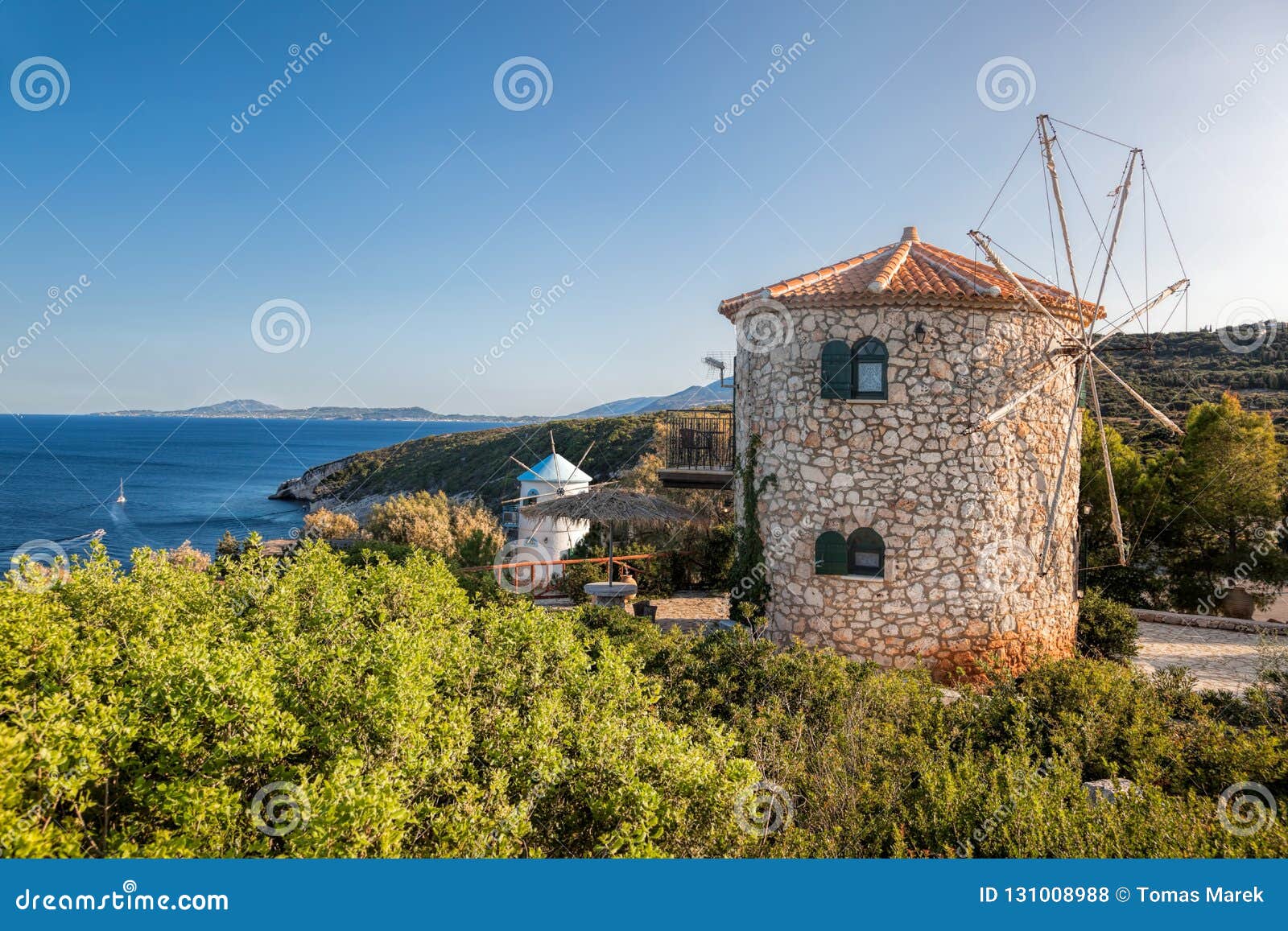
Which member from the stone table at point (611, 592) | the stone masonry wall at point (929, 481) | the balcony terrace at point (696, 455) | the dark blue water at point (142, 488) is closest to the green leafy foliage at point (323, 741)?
the stone masonry wall at point (929, 481)

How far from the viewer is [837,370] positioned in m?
9.54

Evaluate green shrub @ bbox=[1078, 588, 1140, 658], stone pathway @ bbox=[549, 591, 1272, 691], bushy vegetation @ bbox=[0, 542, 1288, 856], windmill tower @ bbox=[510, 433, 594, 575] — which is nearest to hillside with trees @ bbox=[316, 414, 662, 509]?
windmill tower @ bbox=[510, 433, 594, 575]

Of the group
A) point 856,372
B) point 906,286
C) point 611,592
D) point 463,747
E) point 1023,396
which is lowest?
point 611,592

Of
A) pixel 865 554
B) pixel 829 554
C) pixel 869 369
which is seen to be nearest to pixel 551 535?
pixel 829 554

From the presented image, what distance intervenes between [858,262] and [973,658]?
6464mm

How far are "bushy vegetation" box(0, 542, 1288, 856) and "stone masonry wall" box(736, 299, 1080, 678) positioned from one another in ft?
8.61

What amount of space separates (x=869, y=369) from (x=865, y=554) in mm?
2685

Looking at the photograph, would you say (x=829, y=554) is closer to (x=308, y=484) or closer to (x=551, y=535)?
(x=551, y=535)

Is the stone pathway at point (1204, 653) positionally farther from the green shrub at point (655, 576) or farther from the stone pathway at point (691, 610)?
the green shrub at point (655, 576)

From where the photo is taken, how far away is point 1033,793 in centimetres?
462

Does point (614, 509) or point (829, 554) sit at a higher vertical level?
point (614, 509)

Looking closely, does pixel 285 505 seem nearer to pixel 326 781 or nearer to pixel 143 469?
pixel 143 469

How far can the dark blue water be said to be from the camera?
49844mm

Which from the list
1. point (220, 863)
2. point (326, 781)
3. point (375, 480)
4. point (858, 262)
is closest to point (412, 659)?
point (326, 781)
